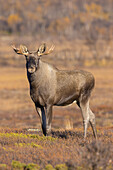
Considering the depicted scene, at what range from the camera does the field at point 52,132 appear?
22.9 ft

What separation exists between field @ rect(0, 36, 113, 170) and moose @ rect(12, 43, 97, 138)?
76 centimetres

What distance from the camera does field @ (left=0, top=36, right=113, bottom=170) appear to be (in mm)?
6980

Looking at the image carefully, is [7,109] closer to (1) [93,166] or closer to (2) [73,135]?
(2) [73,135]

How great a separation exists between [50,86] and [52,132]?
2.39m

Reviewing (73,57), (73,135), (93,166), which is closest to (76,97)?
(73,135)

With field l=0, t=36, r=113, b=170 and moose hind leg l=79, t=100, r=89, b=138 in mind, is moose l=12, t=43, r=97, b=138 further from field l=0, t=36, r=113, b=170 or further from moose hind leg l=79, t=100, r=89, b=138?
field l=0, t=36, r=113, b=170

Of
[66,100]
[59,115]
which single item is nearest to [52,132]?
[66,100]

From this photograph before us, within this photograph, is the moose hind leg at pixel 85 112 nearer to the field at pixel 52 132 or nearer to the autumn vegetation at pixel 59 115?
the field at pixel 52 132

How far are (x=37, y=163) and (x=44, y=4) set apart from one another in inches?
7546

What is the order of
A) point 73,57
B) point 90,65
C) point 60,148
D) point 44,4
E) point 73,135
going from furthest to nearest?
point 44,4 < point 73,57 < point 90,65 < point 73,135 < point 60,148

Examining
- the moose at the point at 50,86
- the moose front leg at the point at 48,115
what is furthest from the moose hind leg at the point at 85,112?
the moose front leg at the point at 48,115

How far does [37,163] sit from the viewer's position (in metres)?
7.59

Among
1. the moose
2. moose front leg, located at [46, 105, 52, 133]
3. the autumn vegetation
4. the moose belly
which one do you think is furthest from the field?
the moose belly

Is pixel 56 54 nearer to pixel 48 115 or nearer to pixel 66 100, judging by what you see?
pixel 66 100
